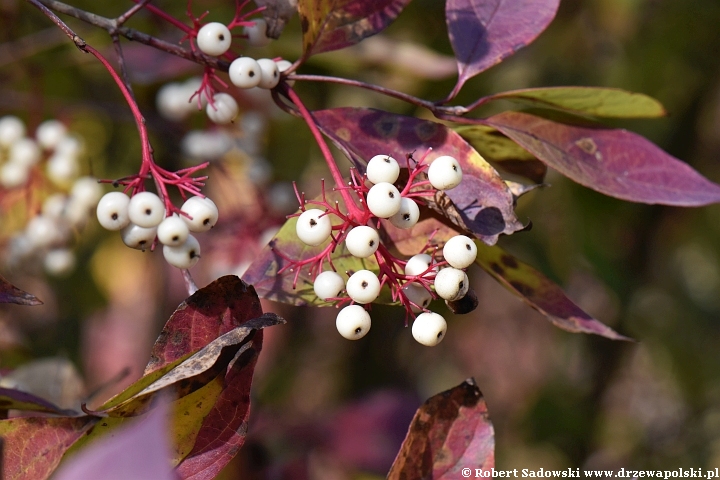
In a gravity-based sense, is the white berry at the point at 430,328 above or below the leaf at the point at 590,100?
below

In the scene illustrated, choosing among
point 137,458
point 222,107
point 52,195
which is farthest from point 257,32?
point 52,195

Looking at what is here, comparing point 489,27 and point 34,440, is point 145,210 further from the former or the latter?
point 489,27

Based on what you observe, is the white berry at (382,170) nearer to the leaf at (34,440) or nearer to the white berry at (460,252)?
the white berry at (460,252)

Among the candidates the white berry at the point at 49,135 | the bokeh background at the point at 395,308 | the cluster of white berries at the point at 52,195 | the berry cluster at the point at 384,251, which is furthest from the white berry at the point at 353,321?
the white berry at the point at 49,135

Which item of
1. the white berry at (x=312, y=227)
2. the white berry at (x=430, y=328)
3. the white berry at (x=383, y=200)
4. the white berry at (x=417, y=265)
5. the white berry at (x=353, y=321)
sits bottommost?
the white berry at (x=430, y=328)

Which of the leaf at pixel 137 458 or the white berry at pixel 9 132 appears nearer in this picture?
the leaf at pixel 137 458

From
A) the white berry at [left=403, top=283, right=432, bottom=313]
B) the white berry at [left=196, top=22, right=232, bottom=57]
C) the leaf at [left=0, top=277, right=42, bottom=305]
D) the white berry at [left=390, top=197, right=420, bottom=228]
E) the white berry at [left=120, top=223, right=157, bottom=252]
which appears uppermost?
the white berry at [left=196, top=22, right=232, bottom=57]

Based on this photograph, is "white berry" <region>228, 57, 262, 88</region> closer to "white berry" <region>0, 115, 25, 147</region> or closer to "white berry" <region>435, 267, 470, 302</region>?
"white berry" <region>435, 267, 470, 302</region>

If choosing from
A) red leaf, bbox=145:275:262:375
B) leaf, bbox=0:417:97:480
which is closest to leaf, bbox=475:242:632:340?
red leaf, bbox=145:275:262:375
